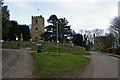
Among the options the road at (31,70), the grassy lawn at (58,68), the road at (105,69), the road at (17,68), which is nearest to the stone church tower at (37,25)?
the road at (17,68)

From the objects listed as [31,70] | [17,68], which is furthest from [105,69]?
[17,68]

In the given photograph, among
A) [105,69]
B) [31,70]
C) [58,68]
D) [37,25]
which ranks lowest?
[105,69]

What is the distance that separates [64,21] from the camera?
57000mm

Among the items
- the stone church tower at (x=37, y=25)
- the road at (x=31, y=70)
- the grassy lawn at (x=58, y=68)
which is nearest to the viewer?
the grassy lawn at (x=58, y=68)

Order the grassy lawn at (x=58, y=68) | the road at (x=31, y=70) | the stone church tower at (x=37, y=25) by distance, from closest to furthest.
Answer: the grassy lawn at (x=58, y=68)
the road at (x=31, y=70)
the stone church tower at (x=37, y=25)

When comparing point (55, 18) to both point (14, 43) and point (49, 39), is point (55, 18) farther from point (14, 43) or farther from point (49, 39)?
point (14, 43)

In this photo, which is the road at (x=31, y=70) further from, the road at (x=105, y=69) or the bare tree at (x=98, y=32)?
the bare tree at (x=98, y=32)

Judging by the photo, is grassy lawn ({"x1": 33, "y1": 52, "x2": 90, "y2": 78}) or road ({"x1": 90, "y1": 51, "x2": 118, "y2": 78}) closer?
grassy lawn ({"x1": 33, "y1": 52, "x2": 90, "y2": 78})

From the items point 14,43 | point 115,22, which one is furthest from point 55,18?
point 115,22

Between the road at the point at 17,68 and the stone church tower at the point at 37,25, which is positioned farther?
the stone church tower at the point at 37,25

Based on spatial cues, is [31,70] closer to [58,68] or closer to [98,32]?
[58,68]

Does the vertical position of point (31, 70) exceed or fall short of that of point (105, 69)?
it exceeds it

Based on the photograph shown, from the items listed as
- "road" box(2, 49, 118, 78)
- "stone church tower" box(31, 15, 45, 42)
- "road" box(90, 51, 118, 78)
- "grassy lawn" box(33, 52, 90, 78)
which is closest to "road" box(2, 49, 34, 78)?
"road" box(2, 49, 118, 78)

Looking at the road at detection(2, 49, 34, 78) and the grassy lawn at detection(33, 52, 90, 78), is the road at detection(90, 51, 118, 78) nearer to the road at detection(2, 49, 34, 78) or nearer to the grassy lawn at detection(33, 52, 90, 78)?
the grassy lawn at detection(33, 52, 90, 78)
